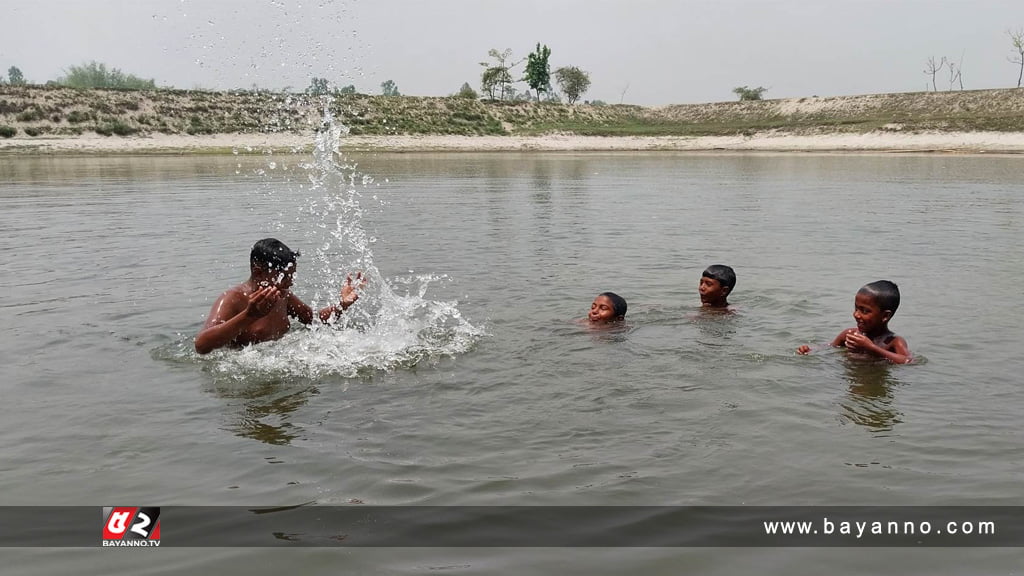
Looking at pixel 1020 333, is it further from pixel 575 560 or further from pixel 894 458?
pixel 575 560

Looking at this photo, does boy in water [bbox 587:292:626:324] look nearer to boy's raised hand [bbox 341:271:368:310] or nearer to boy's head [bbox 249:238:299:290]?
boy's raised hand [bbox 341:271:368:310]

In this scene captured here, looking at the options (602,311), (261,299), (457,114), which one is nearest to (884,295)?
(602,311)

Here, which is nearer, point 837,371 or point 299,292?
point 837,371

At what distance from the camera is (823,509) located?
387 cm

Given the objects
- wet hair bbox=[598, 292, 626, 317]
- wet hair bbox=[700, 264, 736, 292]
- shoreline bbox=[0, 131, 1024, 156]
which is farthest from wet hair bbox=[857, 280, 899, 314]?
shoreline bbox=[0, 131, 1024, 156]

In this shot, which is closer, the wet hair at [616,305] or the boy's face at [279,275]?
the boy's face at [279,275]

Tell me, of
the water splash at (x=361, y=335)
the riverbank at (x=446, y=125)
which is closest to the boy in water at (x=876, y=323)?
the water splash at (x=361, y=335)

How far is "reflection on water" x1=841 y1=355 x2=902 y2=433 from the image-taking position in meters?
5.16

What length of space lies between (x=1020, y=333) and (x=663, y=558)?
5.66 metres

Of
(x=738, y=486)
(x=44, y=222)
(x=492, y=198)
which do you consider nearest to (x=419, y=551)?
(x=738, y=486)

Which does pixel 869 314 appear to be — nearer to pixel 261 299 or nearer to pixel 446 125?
pixel 261 299

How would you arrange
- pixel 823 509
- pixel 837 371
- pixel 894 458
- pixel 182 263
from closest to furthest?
pixel 823 509
pixel 894 458
pixel 837 371
pixel 182 263

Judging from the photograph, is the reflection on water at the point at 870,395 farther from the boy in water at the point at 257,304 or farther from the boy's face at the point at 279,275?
the boy's face at the point at 279,275

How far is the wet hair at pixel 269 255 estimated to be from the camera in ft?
20.5
